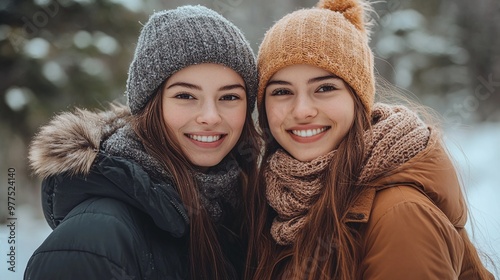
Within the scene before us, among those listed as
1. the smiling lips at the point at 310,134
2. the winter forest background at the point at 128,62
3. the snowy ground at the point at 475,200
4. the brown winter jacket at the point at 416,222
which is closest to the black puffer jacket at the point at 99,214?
the smiling lips at the point at 310,134

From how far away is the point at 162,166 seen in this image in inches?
82.0

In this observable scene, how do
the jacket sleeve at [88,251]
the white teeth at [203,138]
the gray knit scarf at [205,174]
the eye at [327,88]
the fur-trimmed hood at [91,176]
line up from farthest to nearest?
the white teeth at [203,138] → the eye at [327,88] → the gray knit scarf at [205,174] → the fur-trimmed hood at [91,176] → the jacket sleeve at [88,251]

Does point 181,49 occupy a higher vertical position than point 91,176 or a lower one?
higher

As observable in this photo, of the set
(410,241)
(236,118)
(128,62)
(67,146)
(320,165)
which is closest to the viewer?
(410,241)

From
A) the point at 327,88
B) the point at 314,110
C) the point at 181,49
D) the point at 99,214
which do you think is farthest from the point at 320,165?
the point at 99,214

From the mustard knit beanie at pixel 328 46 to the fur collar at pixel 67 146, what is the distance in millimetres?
790

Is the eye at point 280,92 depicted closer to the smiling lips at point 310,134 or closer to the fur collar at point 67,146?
the smiling lips at point 310,134

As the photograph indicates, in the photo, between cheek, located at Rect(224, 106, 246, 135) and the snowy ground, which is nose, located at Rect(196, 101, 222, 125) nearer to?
cheek, located at Rect(224, 106, 246, 135)

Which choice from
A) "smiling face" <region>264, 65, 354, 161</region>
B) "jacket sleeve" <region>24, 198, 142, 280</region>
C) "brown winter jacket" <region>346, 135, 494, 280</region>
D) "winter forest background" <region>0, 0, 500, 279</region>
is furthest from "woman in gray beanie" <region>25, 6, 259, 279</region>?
"winter forest background" <region>0, 0, 500, 279</region>

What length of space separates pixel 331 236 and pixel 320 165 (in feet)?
1.01

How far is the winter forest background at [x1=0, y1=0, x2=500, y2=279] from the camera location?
495 centimetres

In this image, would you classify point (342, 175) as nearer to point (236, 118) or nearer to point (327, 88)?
point (327, 88)

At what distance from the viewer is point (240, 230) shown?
8.12 ft

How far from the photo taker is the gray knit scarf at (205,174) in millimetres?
2008
